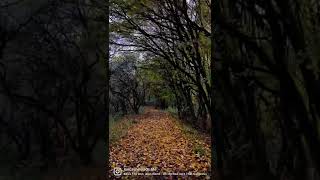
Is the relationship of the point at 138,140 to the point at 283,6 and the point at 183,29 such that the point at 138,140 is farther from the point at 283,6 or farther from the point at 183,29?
the point at 283,6

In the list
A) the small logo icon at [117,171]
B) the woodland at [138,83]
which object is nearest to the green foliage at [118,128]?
the woodland at [138,83]

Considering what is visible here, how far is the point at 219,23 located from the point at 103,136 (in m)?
2.02

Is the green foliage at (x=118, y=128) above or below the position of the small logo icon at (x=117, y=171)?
above

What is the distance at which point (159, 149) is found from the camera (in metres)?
5.38

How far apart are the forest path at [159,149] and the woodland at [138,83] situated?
5 centimetres

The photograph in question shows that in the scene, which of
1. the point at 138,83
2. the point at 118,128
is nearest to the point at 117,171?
the point at 118,128

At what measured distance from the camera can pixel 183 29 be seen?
19.1 feet

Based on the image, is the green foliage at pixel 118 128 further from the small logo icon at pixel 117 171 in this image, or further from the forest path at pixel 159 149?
the small logo icon at pixel 117 171

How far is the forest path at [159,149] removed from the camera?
207 inches

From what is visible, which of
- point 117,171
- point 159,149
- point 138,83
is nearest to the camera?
point 117,171

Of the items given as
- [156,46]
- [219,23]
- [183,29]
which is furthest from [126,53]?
[219,23]

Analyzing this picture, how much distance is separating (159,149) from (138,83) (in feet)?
3.07

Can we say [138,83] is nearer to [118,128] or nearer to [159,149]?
[118,128]

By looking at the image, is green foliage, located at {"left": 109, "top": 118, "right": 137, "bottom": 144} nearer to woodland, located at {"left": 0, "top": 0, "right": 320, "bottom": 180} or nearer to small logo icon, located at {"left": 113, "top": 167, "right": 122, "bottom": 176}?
woodland, located at {"left": 0, "top": 0, "right": 320, "bottom": 180}
